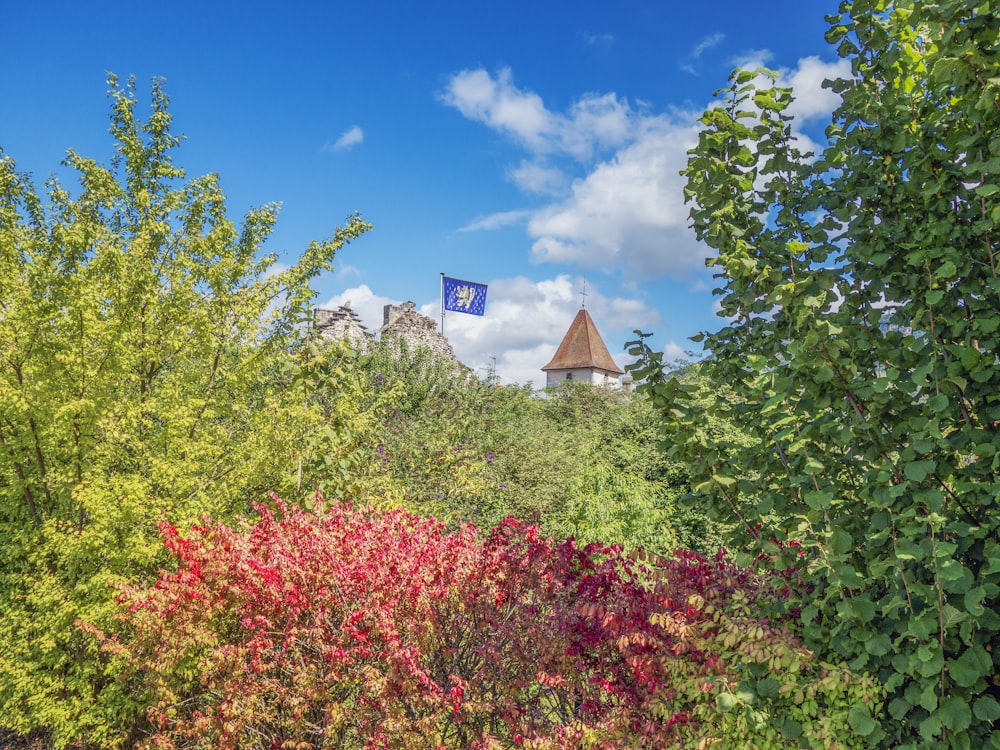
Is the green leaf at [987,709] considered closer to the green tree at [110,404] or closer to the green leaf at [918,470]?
the green leaf at [918,470]

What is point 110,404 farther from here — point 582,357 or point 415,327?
point 582,357

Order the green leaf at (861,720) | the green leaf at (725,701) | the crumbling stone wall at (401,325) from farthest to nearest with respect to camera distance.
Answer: the crumbling stone wall at (401,325) < the green leaf at (725,701) < the green leaf at (861,720)

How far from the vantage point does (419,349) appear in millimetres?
15930

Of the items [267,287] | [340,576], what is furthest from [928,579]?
[267,287]

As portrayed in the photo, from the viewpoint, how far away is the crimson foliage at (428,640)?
3316mm

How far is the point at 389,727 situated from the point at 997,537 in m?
3.05

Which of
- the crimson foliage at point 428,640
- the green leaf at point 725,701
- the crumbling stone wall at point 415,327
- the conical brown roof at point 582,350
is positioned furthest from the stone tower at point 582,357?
the green leaf at point 725,701

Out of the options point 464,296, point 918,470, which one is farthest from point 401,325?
point 918,470

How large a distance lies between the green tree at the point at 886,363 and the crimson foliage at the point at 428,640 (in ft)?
1.84

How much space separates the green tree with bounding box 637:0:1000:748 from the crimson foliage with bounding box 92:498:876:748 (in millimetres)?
560

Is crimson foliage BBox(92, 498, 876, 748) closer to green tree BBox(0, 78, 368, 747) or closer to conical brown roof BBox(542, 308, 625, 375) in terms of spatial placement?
green tree BBox(0, 78, 368, 747)

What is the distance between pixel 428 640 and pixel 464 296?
22.7 m

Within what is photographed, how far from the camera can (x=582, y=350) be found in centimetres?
3706

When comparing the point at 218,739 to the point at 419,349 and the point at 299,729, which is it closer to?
the point at 299,729
